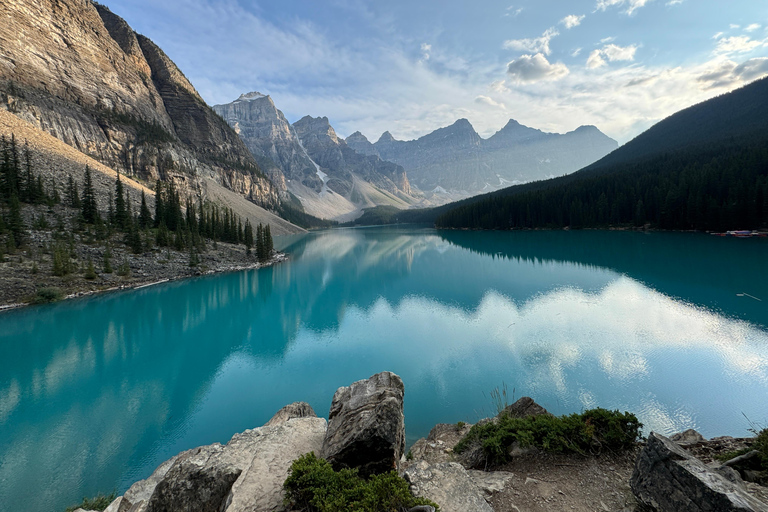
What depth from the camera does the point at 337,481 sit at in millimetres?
4277

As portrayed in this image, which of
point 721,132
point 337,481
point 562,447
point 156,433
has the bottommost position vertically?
point 156,433

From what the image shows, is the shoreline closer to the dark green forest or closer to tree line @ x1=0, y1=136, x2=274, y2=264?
tree line @ x1=0, y1=136, x2=274, y2=264

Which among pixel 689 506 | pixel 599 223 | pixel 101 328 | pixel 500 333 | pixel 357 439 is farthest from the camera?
pixel 599 223

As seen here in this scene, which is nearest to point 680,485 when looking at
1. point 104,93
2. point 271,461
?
point 271,461

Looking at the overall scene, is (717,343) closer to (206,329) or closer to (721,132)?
(206,329)

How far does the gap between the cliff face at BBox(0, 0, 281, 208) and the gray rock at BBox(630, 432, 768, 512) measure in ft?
316

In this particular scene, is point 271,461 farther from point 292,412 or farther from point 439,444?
point 439,444

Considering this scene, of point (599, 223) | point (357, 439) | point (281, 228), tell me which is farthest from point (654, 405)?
point (281, 228)

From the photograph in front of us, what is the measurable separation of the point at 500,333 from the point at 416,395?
8.74 metres

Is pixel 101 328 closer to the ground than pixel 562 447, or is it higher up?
closer to the ground

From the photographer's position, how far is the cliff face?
6488 cm

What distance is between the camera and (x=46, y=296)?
2598cm

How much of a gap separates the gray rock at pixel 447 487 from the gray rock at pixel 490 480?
47 cm

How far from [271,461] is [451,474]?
3183 mm
